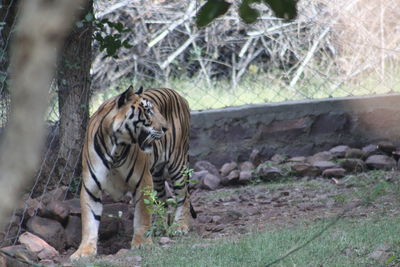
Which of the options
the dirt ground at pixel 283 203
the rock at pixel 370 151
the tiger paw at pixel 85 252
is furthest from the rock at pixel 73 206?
the rock at pixel 370 151

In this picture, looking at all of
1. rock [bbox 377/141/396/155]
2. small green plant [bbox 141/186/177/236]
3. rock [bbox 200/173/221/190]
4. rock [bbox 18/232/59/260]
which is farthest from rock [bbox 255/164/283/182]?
rock [bbox 18/232/59/260]

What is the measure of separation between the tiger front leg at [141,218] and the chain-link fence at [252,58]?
89 centimetres

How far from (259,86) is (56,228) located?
3.64 meters

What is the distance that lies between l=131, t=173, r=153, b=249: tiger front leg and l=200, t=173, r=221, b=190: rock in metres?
1.81

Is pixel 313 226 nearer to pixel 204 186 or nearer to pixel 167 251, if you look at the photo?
pixel 167 251

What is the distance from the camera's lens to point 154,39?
10.4 meters

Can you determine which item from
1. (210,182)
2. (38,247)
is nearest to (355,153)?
(210,182)

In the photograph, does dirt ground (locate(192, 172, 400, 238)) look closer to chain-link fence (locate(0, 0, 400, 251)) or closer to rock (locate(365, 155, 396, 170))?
rock (locate(365, 155, 396, 170))

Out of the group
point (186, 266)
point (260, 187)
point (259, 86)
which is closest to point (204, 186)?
point (260, 187)

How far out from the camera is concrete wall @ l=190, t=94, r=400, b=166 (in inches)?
292

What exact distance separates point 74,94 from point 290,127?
8.88 feet

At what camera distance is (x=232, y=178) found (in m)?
6.96

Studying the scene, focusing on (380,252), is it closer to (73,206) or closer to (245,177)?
(73,206)

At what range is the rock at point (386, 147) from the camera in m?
7.14
